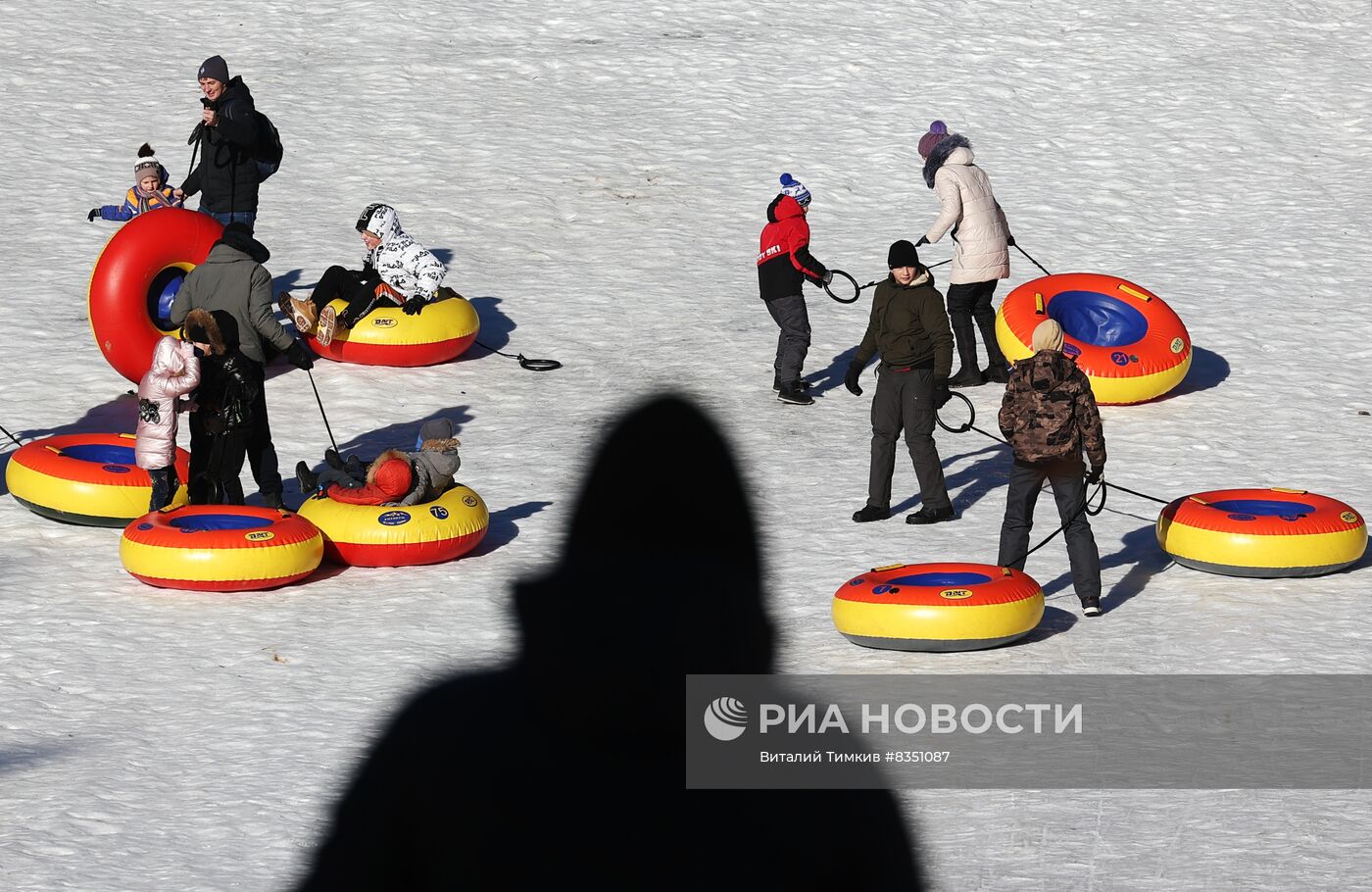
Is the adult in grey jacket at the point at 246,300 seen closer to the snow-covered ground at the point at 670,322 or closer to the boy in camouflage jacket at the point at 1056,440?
the snow-covered ground at the point at 670,322

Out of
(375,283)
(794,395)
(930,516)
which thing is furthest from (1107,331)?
(375,283)

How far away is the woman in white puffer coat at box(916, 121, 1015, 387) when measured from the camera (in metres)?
12.2

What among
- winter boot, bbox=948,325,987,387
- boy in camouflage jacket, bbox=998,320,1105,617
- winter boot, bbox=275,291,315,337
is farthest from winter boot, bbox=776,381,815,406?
boy in camouflage jacket, bbox=998,320,1105,617

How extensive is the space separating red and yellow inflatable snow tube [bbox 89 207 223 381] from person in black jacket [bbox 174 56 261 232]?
2.00 ft

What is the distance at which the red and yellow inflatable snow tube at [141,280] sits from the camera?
37.8ft

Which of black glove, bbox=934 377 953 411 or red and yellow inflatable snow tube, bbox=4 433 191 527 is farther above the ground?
black glove, bbox=934 377 953 411

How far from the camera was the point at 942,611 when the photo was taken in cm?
790

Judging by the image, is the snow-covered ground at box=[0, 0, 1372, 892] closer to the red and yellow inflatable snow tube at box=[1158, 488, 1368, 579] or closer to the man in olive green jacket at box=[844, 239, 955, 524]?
the red and yellow inflatable snow tube at box=[1158, 488, 1368, 579]

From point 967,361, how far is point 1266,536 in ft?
→ 13.2

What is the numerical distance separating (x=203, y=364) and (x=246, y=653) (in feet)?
6.43

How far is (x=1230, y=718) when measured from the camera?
24.1 ft

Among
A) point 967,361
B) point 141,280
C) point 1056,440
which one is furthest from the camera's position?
point 967,361

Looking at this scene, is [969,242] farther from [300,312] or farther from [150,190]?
[150,190]

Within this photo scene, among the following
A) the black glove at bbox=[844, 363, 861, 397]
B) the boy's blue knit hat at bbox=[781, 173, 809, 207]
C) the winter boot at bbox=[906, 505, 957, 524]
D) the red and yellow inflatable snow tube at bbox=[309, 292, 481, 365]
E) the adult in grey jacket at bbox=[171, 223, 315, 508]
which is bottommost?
the winter boot at bbox=[906, 505, 957, 524]
